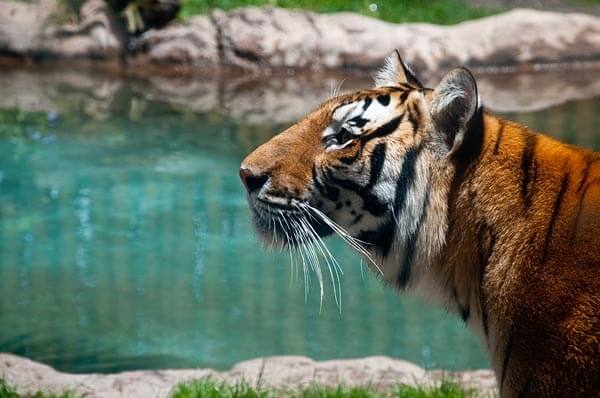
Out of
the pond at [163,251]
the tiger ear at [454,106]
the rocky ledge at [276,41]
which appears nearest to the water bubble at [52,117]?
the pond at [163,251]

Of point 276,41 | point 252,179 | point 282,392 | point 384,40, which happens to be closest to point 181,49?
point 276,41

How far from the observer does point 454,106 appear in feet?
8.39

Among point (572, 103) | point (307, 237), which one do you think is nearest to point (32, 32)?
point (572, 103)

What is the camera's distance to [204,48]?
470 inches

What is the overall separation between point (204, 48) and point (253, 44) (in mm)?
572

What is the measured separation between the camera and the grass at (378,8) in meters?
12.8

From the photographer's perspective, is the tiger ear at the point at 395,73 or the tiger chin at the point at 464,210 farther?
the tiger ear at the point at 395,73

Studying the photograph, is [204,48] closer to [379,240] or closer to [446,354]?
[446,354]

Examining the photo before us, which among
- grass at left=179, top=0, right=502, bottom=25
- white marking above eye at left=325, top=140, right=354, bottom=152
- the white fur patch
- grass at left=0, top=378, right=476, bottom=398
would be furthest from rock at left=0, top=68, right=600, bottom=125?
white marking above eye at left=325, top=140, right=354, bottom=152

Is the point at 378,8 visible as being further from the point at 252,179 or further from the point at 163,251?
the point at 252,179

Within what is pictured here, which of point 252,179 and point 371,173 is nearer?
point 371,173

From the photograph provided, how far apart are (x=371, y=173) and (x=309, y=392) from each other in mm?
1605

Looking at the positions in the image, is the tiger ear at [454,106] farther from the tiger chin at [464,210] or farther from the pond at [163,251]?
the pond at [163,251]

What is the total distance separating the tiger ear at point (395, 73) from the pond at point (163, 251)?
2.73 meters
